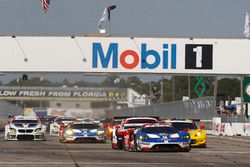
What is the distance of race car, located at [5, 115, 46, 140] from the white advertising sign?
629cm

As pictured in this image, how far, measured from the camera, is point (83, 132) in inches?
1410

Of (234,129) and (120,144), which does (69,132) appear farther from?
(234,129)

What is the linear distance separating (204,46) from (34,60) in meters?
10.0

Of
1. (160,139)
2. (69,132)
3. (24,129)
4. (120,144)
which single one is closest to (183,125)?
(120,144)

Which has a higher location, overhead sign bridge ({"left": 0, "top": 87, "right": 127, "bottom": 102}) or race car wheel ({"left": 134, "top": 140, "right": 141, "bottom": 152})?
overhead sign bridge ({"left": 0, "top": 87, "right": 127, "bottom": 102})

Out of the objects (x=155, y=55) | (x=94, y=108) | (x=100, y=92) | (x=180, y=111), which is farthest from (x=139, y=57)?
(x=100, y=92)

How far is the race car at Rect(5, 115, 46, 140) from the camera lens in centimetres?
3919

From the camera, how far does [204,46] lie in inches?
1801

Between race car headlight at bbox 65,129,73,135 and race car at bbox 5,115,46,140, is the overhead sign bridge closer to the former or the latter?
race car at bbox 5,115,46,140

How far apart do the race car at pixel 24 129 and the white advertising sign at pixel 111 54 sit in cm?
→ 629

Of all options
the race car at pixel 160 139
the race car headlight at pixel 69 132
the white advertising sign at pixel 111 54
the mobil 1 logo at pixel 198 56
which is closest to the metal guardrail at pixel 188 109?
the mobil 1 logo at pixel 198 56

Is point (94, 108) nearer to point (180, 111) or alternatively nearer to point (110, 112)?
point (110, 112)

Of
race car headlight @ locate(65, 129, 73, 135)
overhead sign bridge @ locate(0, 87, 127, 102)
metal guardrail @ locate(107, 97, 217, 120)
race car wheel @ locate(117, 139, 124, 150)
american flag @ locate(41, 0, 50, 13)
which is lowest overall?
race car wheel @ locate(117, 139, 124, 150)

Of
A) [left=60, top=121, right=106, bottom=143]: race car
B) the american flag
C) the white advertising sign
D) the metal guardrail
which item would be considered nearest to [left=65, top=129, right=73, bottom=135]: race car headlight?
[left=60, top=121, right=106, bottom=143]: race car
